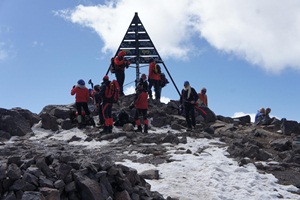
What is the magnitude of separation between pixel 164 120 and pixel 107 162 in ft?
37.6

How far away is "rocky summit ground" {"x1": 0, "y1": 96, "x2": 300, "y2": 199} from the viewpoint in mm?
6609

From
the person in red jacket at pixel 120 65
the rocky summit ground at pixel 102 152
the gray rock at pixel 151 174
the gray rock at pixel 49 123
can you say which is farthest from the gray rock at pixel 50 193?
the person in red jacket at pixel 120 65

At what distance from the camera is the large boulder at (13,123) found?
56.9ft

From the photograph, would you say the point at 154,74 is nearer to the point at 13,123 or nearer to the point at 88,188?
the point at 13,123

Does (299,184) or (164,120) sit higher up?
(164,120)

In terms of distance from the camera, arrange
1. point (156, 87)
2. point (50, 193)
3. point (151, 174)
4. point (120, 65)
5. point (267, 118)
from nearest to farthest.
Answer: point (50, 193)
point (151, 174)
point (120, 65)
point (267, 118)
point (156, 87)

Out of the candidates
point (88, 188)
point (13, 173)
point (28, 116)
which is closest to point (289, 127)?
point (28, 116)

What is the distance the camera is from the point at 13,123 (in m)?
17.6

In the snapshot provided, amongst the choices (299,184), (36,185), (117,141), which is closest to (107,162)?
(36,185)

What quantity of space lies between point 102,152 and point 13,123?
7070 millimetres

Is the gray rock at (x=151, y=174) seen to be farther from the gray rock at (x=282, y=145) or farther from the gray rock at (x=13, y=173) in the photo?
the gray rock at (x=282, y=145)

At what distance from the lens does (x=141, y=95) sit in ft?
Answer: 52.0

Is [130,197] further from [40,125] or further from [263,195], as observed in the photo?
[40,125]

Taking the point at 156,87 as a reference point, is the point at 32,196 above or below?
below
